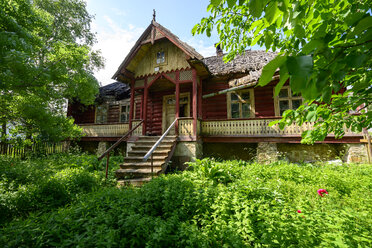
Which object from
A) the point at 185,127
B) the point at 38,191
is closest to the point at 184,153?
the point at 185,127

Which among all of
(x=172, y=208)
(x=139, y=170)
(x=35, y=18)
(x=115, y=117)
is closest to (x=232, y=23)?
(x=172, y=208)

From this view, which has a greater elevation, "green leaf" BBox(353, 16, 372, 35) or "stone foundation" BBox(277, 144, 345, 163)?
"green leaf" BBox(353, 16, 372, 35)

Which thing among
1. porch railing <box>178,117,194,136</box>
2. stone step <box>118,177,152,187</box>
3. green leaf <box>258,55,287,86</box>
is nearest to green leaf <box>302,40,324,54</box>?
green leaf <box>258,55,287,86</box>

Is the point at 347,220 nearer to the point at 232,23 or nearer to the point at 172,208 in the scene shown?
the point at 172,208

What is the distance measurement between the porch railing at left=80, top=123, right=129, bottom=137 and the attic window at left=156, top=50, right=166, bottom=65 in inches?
167

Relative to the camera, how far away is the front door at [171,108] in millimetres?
10969

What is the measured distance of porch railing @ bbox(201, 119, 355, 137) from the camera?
7754 millimetres

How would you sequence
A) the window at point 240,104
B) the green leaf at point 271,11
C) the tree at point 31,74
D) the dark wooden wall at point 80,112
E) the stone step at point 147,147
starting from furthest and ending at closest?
the dark wooden wall at point 80,112 → the window at point 240,104 → the stone step at point 147,147 → the tree at point 31,74 → the green leaf at point 271,11

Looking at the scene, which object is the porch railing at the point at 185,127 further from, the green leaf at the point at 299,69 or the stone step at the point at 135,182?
the green leaf at the point at 299,69

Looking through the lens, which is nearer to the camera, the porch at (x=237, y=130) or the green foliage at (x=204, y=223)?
the green foliage at (x=204, y=223)

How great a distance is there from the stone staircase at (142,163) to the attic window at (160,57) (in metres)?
4.19

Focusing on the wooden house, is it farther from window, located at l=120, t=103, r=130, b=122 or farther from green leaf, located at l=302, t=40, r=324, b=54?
green leaf, located at l=302, t=40, r=324, b=54

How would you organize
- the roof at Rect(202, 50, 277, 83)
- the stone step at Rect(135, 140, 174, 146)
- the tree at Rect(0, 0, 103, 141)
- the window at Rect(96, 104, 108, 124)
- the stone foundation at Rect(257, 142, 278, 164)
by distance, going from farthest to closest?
the window at Rect(96, 104, 108, 124)
the roof at Rect(202, 50, 277, 83)
the stone foundation at Rect(257, 142, 278, 164)
the stone step at Rect(135, 140, 174, 146)
the tree at Rect(0, 0, 103, 141)

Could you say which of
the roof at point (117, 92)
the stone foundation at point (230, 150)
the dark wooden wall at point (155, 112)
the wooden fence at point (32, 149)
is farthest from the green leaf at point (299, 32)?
the roof at point (117, 92)
